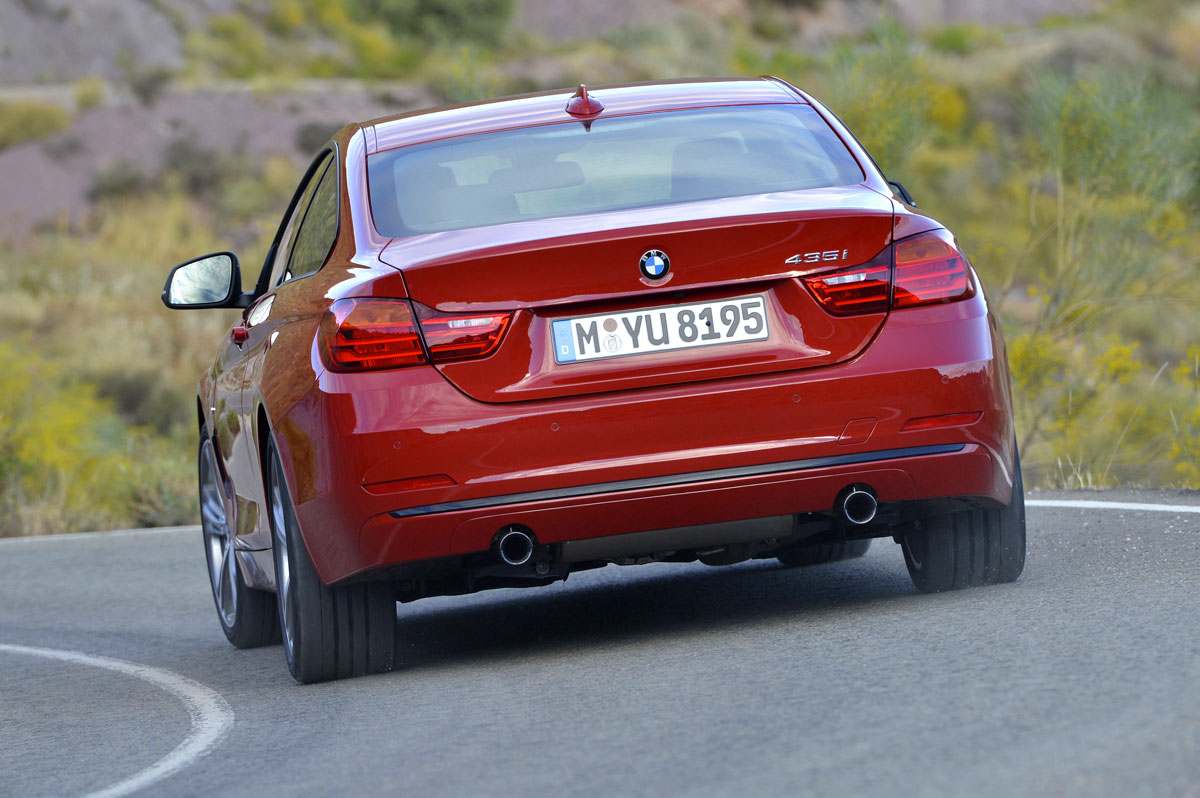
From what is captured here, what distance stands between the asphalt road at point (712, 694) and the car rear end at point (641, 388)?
41cm

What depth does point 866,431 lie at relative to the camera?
5305mm

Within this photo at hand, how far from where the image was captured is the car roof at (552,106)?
614cm

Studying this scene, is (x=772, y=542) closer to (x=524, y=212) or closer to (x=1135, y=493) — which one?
(x=524, y=212)

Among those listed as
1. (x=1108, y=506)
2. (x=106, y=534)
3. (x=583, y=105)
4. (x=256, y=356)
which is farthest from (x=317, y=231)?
(x=106, y=534)

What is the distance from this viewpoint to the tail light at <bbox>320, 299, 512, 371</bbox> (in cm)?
513

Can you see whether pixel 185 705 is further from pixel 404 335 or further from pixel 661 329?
pixel 661 329

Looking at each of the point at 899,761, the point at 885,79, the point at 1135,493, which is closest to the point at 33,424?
the point at 885,79

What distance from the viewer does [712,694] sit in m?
4.74

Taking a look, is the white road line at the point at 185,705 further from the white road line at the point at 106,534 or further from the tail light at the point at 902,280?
the white road line at the point at 106,534

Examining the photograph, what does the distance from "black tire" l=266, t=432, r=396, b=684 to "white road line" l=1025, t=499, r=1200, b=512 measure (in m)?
3.67

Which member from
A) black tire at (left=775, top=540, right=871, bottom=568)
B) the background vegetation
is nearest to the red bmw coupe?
black tire at (left=775, top=540, right=871, bottom=568)

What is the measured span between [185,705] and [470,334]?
1735mm

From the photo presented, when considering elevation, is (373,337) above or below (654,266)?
below

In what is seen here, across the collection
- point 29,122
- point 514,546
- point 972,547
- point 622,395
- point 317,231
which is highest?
point 29,122
